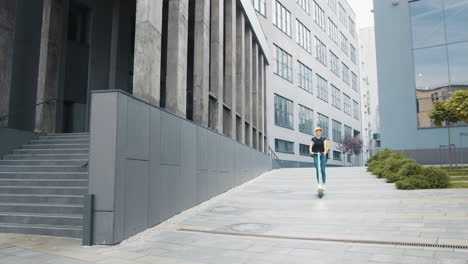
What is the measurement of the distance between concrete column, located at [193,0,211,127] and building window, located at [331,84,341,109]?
4426cm

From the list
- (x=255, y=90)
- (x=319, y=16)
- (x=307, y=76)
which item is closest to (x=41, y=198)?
(x=255, y=90)

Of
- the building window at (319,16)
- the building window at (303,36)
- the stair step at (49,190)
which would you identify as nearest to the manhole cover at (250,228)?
the stair step at (49,190)

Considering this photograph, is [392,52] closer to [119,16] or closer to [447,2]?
[447,2]

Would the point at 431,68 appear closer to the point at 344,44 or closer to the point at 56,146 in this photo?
the point at 56,146

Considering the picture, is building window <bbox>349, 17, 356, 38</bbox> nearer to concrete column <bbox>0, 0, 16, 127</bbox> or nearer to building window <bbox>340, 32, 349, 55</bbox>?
building window <bbox>340, 32, 349, 55</bbox>

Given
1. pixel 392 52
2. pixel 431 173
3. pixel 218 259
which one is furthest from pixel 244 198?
pixel 392 52

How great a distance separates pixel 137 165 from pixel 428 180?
28.8 feet

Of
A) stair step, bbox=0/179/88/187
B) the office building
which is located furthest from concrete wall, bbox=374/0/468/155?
stair step, bbox=0/179/88/187

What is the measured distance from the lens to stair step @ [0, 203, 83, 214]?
7.67 metres

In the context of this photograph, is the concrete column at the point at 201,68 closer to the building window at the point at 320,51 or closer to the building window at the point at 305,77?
the building window at the point at 305,77

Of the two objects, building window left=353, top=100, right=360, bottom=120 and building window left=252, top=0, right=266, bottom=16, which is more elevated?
building window left=252, top=0, right=266, bottom=16

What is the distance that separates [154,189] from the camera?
7.94 metres

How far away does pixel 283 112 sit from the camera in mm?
38031

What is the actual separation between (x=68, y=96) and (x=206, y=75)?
839 cm
